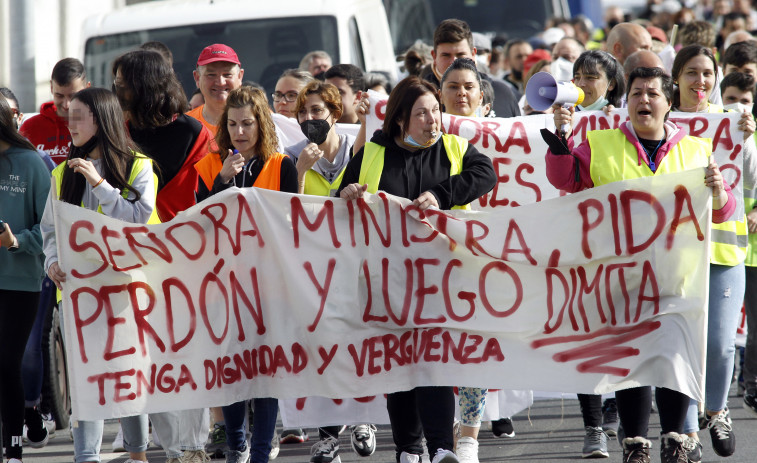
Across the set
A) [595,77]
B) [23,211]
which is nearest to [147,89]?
[23,211]

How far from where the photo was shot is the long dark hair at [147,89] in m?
6.18

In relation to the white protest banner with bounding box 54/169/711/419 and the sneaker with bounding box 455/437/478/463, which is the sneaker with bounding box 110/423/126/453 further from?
the sneaker with bounding box 455/437/478/463

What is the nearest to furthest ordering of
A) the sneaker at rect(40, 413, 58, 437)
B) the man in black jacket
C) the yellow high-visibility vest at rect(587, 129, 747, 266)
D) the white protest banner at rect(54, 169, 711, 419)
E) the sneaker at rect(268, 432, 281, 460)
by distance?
the white protest banner at rect(54, 169, 711, 419), the yellow high-visibility vest at rect(587, 129, 747, 266), the sneaker at rect(268, 432, 281, 460), the sneaker at rect(40, 413, 58, 437), the man in black jacket

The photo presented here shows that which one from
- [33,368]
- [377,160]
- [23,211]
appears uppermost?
[377,160]

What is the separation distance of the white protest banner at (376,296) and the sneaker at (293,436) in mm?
1442

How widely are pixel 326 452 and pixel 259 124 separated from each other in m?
1.71

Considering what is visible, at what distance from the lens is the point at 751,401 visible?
7113mm

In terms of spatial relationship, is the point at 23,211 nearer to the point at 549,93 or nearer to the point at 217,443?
the point at 217,443

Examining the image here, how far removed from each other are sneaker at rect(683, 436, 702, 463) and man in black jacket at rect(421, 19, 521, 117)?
9.01ft

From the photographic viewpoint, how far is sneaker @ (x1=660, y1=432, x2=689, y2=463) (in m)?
5.55

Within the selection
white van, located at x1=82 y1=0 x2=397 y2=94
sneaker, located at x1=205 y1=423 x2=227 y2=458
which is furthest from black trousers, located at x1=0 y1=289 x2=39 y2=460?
white van, located at x1=82 y1=0 x2=397 y2=94

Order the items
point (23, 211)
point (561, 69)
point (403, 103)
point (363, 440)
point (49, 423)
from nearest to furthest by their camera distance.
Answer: point (403, 103) < point (23, 211) < point (363, 440) < point (49, 423) < point (561, 69)

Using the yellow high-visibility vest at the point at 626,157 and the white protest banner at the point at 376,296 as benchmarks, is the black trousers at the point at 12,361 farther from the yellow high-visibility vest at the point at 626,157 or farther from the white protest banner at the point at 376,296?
the yellow high-visibility vest at the point at 626,157

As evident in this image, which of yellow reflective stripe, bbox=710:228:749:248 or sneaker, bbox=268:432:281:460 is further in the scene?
sneaker, bbox=268:432:281:460
